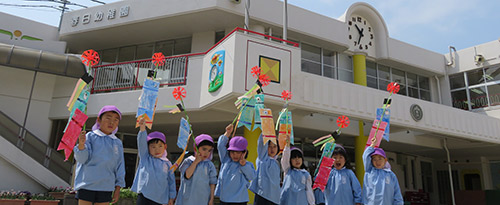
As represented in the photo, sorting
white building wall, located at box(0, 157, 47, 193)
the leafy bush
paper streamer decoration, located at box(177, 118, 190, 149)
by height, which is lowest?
the leafy bush

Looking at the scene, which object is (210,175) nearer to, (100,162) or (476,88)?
(100,162)

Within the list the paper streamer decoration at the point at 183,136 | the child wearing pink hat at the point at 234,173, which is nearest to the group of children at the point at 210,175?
the child wearing pink hat at the point at 234,173

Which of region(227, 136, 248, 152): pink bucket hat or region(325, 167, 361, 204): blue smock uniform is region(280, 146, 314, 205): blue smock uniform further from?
region(227, 136, 248, 152): pink bucket hat

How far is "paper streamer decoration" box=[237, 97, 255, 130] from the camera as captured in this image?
5.36 meters

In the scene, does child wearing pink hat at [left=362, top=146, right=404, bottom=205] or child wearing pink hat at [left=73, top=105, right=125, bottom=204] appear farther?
child wearing pink hat at [left=362, top=146, right=404, bottom=205]

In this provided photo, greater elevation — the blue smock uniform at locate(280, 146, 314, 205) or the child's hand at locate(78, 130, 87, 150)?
the child's hand at locate(78, 130, 87, 150)

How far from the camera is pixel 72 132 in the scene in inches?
146

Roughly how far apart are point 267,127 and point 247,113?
0.52 meters

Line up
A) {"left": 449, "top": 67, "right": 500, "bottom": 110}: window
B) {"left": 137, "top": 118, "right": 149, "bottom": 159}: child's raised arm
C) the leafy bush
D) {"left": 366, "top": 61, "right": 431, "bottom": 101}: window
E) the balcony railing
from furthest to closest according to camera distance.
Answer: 1. {"left": 449, "top": 67, "right": 500, "bottom": 110}: window
2. {"left": 366, "top": 61, "right": 431, "bottom": 101}: window
3. the balcony railing
4. the leafy bush
5. {"left": 137, "top": 118, "right": 149, "bottom": 159}: child's raised arm

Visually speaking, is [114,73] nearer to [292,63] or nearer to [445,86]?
[292,63]

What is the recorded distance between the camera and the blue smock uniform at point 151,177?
436 cm

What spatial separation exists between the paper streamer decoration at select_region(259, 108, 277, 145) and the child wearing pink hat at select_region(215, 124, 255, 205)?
1.11ft

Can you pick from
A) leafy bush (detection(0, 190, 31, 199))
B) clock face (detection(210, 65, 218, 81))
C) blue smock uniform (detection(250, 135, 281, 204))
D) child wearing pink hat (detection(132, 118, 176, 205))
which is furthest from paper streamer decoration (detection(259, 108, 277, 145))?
leafy bush (detection(0, 190, 31, 199))

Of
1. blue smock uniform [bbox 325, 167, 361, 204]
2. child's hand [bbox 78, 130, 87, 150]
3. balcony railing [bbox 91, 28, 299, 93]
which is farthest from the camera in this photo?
balcony railing [bbox 91, 28, 299, 93]
